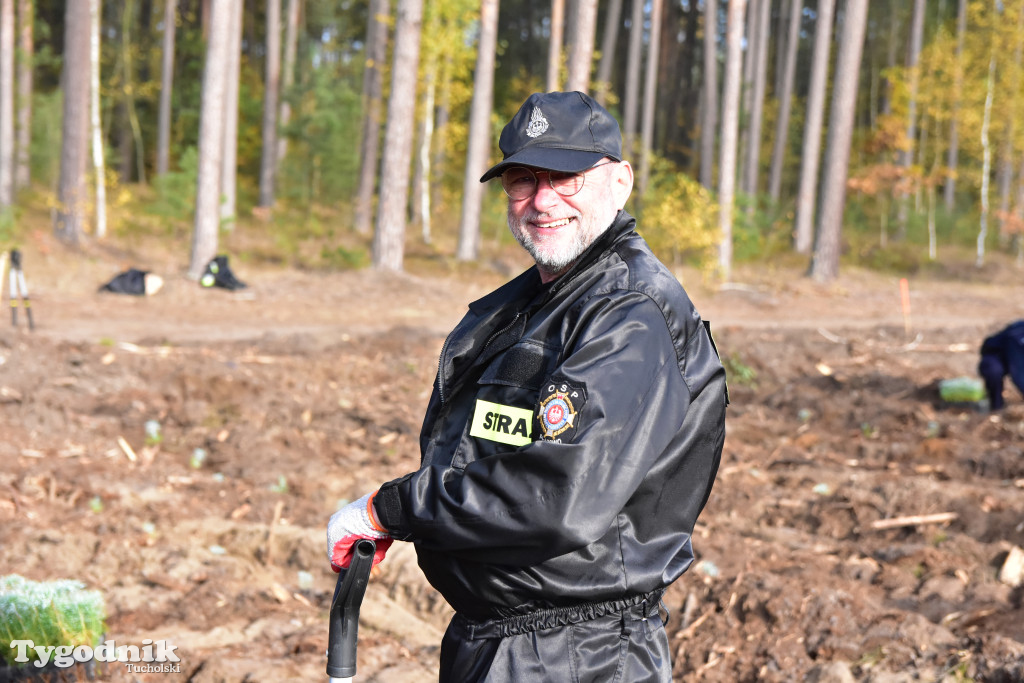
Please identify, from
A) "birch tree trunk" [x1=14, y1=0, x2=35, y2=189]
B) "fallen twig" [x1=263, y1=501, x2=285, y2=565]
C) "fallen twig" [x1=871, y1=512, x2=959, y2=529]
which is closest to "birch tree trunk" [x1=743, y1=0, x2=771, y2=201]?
"birch tree trunk" [x1=14, y1=0, x2=35, y2=189]

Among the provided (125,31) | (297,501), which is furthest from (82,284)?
(125,31)

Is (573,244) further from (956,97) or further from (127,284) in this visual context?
(956,97)

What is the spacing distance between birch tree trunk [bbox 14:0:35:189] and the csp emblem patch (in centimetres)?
2863

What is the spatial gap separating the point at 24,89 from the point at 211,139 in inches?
553

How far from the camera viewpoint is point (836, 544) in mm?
6523

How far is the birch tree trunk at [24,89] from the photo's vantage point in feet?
89.3

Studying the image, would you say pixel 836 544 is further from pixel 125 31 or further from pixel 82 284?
pixel 125 31

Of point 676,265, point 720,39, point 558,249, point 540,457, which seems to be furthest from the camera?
point 720,39

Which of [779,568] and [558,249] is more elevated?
[558,249]

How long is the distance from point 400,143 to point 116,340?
816cm

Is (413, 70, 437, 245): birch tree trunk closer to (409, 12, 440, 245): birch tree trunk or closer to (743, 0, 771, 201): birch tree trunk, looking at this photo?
(409, 12, 440, 245): birch tree trunk

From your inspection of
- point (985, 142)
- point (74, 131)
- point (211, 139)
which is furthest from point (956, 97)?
point (74, 131)

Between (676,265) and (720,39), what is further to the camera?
(720,39)
